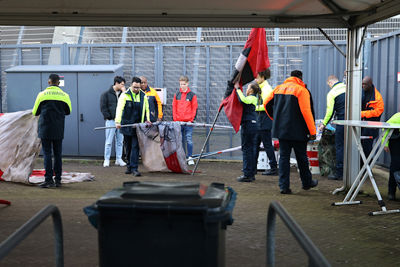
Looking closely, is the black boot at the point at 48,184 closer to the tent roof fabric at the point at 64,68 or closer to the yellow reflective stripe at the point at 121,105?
the yellow reflective stripe at the point at 121,105

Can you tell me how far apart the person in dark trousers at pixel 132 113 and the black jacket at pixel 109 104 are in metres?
1.34

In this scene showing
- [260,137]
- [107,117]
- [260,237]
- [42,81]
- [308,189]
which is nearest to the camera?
[260,237]

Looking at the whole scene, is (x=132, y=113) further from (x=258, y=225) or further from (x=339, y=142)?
(x=258, y=225)

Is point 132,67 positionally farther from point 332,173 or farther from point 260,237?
point 260,237

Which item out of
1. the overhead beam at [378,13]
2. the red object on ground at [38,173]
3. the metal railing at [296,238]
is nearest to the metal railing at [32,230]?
the metal railing at [296,238]

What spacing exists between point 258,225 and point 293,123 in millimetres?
2349

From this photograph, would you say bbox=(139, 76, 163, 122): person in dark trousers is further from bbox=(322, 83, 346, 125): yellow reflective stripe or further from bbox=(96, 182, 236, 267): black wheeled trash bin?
bbox=(96, 182, 236, 267): black wheeled trash bin

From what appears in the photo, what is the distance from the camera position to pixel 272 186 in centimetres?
957

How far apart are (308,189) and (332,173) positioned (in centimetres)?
189

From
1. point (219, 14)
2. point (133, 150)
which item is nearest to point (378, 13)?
point (219, 14)

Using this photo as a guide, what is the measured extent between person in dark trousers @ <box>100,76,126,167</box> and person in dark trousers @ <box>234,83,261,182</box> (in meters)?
3.32

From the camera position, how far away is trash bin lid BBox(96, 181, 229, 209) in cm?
279

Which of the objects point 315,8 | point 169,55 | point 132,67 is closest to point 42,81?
point 132,67

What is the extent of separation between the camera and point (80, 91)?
13125mm
